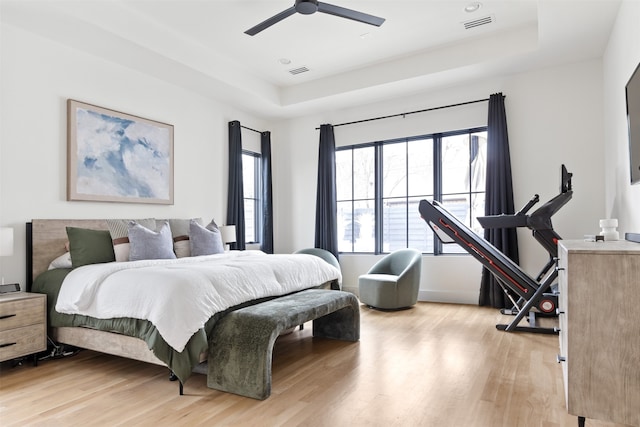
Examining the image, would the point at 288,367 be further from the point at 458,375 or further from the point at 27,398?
the point at 27,398

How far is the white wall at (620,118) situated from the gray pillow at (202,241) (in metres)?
3.71

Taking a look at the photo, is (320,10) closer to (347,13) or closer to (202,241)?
(347,13)

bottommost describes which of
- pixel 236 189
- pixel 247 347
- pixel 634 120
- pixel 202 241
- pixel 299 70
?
pixel 247 347

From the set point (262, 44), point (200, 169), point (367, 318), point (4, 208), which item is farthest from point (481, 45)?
point (4, 208)

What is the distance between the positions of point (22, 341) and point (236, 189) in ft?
10.7

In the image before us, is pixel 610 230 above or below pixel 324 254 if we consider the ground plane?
above

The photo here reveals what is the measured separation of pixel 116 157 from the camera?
4.29 meters

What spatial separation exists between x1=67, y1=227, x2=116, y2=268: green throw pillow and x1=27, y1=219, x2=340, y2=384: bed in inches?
5.3

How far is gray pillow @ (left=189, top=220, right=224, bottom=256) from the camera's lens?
4.27 meters

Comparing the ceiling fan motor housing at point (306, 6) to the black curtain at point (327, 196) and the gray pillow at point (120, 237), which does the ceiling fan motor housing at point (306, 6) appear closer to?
the gray pillow at point (120, 237)

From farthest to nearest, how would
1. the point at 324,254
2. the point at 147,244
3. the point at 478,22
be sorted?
the point at 324,254 < the point at 478,22 < the point at 147,244

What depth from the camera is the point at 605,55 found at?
425 centimetres

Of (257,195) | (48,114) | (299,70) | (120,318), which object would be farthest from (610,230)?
(257,195)

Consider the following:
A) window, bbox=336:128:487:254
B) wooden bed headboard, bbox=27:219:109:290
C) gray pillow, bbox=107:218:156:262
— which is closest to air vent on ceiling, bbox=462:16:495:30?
window, bbox=336:128:487:254
